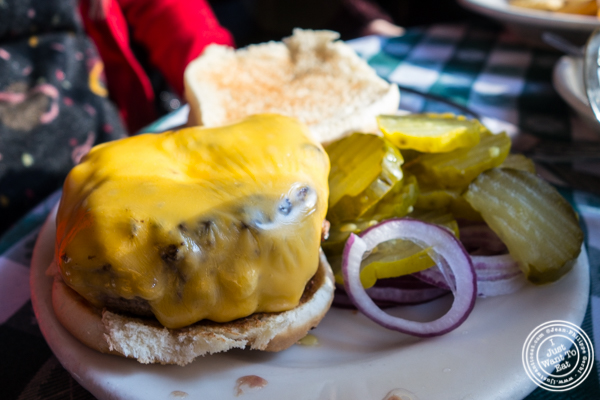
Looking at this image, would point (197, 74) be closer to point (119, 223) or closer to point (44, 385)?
point (119, 223)

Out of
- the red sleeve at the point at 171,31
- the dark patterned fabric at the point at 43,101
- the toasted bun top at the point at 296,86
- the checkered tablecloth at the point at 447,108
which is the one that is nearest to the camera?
the checkered tablecloth at the point at 447,108

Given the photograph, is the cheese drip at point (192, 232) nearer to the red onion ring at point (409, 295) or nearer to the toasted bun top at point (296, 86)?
the red onion ring at point (409, 295)

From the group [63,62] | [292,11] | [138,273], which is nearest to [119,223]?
[138,273]

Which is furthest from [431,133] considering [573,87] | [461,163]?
[573,87]

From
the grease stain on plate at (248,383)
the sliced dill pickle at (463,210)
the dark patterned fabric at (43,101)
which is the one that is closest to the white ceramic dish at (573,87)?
the sliced dill pickle at (463,210)

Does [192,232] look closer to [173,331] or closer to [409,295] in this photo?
[173,331]
